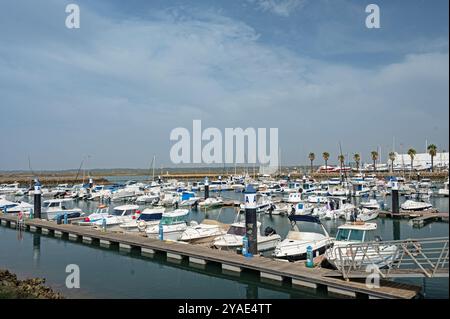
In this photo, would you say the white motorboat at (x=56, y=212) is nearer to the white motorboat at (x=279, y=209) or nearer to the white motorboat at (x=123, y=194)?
the white motorboat at (x=279, y=209)

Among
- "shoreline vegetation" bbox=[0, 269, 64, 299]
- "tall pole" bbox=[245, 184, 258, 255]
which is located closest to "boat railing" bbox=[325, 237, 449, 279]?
"tall pole" bbox=[245, 184, 258, 255]

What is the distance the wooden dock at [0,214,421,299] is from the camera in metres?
15.1

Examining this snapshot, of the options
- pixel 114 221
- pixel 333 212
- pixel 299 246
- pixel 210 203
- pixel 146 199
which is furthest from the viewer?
pixel 146 199

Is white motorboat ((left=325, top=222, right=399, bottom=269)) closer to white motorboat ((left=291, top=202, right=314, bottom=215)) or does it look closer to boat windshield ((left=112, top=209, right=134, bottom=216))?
white motorboat ((left=291, top=202, right=314, bottom=215))

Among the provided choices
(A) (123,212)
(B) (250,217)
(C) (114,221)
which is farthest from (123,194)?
(B) (250,217)

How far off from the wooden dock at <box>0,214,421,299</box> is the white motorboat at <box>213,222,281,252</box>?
4.47ft

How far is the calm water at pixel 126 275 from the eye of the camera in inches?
702

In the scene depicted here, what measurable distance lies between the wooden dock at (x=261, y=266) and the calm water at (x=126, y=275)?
465 mm

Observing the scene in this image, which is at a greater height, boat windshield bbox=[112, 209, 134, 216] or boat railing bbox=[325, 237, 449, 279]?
boat railing bbox=[325, 237, 449, 279]

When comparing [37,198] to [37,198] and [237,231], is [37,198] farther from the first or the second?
[237,231]

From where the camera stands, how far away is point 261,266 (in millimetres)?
18953

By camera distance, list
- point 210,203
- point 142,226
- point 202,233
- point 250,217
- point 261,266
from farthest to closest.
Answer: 1. point 210,203
2. point 142,226
3. point 202,233
4. point 250,217
5. point 261,266
